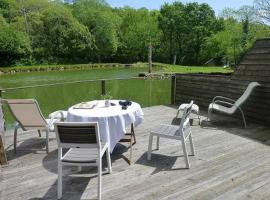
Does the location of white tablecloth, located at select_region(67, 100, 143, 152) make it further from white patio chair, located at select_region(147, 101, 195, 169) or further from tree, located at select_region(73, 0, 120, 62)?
tree, located at select_region(73, 0, 120, 62)

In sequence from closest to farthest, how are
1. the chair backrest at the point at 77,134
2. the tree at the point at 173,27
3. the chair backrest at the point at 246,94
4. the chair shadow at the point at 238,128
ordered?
the chair backrest at the point at 77,134, the chair shadow at the point at 238,128, the chair backrest at the point at 246,94, the tree at the point at 173,27

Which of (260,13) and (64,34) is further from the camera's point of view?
(64,34)

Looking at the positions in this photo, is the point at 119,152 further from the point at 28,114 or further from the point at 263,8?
the point at 263,8

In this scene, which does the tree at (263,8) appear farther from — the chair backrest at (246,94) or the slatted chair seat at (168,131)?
the slatted chair seat at (168,131)

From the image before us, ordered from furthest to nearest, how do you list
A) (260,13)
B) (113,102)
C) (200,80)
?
(260,13), (200,80), (113,102)

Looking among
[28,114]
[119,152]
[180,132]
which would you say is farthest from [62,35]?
[180,132]

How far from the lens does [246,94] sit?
614 cm

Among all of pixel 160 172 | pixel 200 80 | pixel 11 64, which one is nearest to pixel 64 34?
pixel 11 64

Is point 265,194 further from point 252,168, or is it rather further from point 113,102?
point 113,102

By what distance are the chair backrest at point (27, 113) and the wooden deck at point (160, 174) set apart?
0.43 meters

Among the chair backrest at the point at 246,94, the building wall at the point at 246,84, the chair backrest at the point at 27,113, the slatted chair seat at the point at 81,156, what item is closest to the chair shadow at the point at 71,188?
the slatted chair seat at the point at 81,156

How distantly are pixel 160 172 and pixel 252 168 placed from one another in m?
1.17

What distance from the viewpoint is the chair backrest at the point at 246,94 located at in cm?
604

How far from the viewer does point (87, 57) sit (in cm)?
4394
